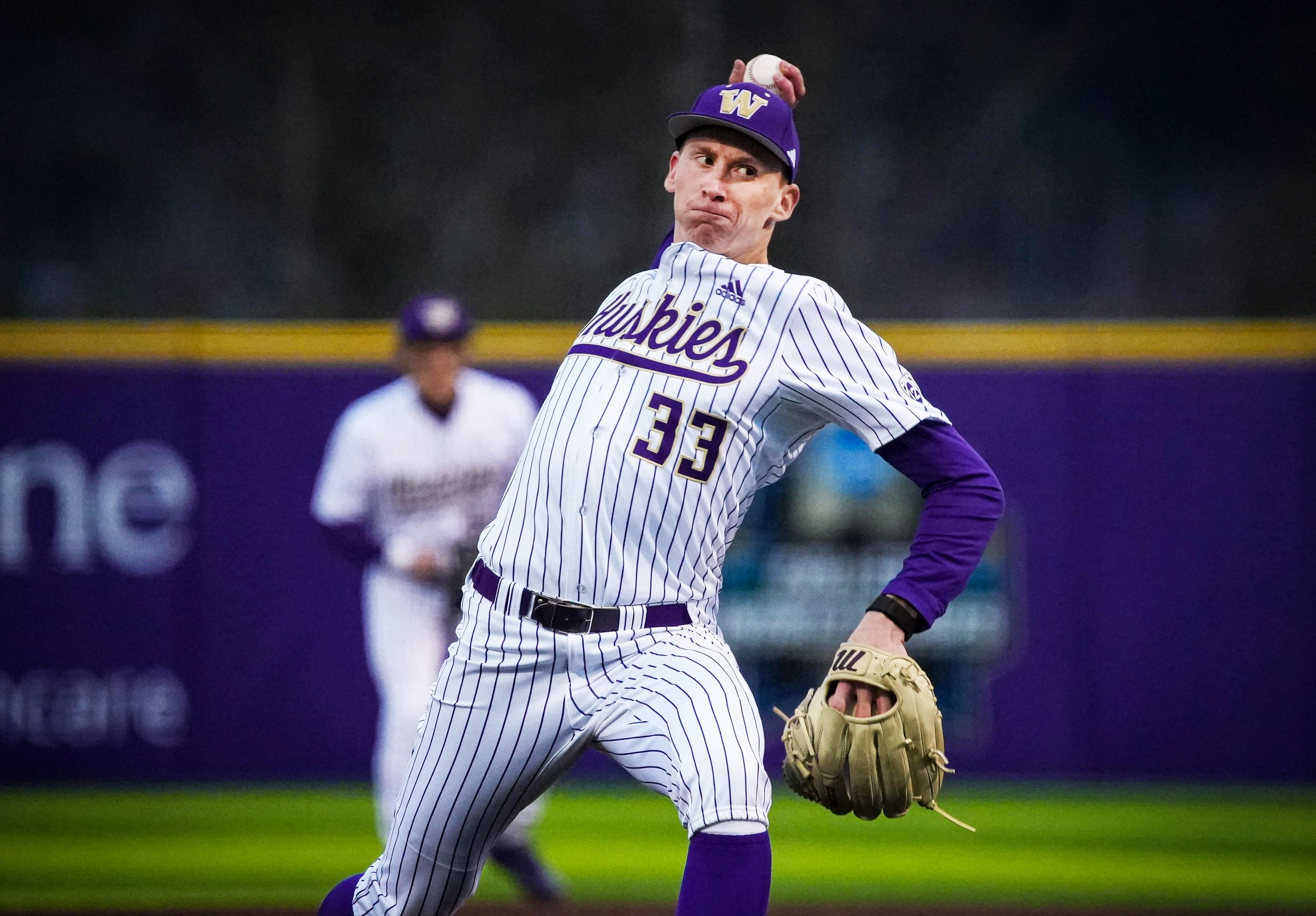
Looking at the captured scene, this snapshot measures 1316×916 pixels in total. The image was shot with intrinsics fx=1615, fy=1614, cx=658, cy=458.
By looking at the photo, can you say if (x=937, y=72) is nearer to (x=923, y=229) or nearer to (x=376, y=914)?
(x=923, y=229)

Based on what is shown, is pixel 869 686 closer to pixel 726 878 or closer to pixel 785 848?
pixel 726 878

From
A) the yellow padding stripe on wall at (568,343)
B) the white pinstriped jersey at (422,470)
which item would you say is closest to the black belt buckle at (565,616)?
the white pinstriped jersey at (422,470)

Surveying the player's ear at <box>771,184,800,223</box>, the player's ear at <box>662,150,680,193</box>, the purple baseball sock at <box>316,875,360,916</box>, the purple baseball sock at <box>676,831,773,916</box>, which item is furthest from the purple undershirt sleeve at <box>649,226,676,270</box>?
the purple baseball sock at <box>316,875,360,916</box>

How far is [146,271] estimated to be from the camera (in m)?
11.7

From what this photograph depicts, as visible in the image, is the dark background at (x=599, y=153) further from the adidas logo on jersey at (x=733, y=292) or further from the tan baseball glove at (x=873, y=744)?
the tan baseball glove at (x=873, y=744)

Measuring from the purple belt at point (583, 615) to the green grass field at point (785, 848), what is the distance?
2332 millimetres

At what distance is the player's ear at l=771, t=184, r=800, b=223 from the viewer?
2.87 metres

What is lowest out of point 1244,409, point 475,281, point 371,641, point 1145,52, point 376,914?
point 376,914

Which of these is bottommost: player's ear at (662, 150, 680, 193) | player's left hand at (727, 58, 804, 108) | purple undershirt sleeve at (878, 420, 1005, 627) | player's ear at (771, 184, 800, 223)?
purple undershirt sleeve at (878, 420, 1005, 627)

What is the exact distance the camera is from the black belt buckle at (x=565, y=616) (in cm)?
260

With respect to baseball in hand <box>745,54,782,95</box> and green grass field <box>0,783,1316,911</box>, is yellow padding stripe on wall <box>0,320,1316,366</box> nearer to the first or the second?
green grass field <box>0,783,1316,911</box>

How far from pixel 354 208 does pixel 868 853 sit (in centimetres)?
777

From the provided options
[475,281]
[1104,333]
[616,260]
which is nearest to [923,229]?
[616,260]

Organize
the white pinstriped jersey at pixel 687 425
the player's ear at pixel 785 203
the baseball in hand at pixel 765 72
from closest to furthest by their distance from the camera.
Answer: the white pinstriped jersey at pixel 687 425 → the player's ear at pixel 785 203 → the baseball in hand at pixel 765 72
